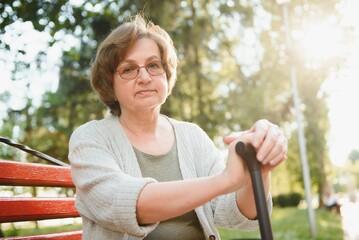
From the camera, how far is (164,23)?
853cm

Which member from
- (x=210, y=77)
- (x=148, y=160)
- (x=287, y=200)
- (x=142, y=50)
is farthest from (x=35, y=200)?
(x=287, y=200)

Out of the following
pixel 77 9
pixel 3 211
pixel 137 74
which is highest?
pixel 77 9

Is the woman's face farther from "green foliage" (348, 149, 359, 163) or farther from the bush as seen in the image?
"green foliage" (348, 149, 359, 163)

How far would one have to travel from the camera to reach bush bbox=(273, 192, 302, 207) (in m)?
36.0

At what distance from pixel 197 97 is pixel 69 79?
2.98 m

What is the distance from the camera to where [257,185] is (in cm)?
114

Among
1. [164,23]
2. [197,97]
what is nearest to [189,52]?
[197,97]

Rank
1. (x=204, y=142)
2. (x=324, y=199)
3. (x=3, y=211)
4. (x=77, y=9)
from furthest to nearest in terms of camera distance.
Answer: (x=324, y=199) < (x=77, y=9) < (x=204, y=142) < (x=3, y=211)

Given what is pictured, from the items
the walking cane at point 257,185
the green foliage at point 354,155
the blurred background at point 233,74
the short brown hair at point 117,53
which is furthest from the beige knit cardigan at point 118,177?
the green foliage at point 354,155

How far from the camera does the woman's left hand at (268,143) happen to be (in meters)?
1.24

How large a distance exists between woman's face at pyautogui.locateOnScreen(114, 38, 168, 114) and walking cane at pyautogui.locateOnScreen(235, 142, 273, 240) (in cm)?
80

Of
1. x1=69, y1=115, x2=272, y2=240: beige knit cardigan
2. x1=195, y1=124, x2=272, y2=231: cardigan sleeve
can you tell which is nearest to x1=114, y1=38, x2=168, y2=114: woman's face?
x1=69, y1=115, x2=272, y2=240: beige knit cardigan

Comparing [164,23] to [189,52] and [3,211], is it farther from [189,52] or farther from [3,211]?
[3,211]

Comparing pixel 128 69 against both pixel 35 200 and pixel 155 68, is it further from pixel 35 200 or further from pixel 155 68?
pixel 35 200
